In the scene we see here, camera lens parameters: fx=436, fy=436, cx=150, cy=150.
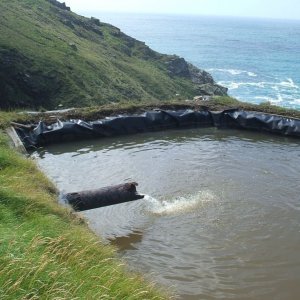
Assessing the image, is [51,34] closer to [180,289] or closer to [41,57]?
[41,57]

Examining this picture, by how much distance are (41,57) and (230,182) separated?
1720cm

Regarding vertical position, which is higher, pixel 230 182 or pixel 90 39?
pixel 90 39

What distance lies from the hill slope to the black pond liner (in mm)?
5945

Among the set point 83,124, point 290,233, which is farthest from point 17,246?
point 83,124

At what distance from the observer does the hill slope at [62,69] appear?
2205 cm

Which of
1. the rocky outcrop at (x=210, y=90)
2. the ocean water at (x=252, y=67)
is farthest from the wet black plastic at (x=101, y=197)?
the ocean water at (x=252, y=67)

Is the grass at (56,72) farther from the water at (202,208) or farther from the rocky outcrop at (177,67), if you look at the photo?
the water at (202,208)

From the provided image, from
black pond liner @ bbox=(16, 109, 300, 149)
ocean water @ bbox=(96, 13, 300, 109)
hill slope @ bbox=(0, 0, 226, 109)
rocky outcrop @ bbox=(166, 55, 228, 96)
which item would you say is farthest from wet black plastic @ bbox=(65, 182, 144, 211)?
ocean water @ bbox=(96, 13, 300, 109)

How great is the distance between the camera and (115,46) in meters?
50.7

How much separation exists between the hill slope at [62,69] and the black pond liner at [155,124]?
19.5ft

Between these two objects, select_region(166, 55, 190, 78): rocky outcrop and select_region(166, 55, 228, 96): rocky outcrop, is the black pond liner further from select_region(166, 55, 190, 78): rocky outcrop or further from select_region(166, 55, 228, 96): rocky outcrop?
select_region(166, 55, 190, 78): rocky outcrop

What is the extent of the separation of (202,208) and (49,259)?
21.1ft

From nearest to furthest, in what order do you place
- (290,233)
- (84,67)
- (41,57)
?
(290,233), (41,57), (84,67)

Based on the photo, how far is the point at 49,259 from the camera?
4188mm
